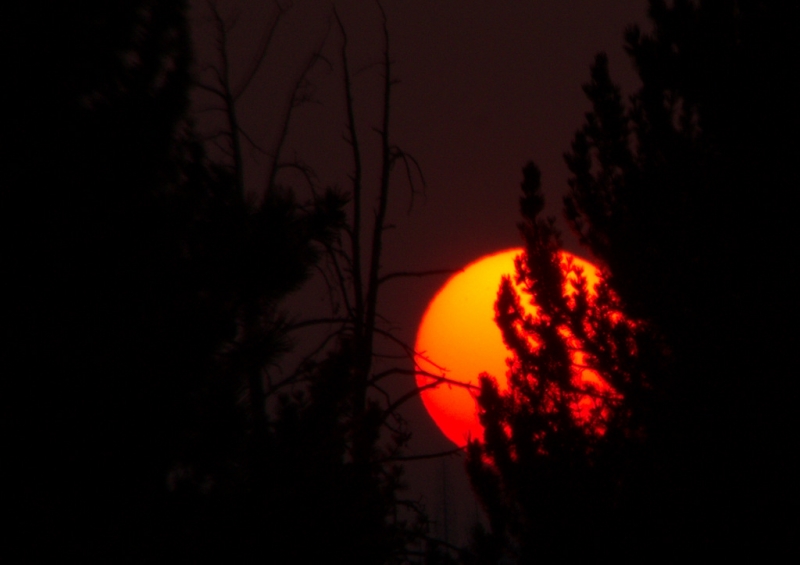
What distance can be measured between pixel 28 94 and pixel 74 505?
4.36 ft

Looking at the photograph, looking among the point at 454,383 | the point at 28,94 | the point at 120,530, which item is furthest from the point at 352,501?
the point at 454,383

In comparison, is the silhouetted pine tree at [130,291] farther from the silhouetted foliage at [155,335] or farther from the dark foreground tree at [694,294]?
the dark foreground tree at [694,294]

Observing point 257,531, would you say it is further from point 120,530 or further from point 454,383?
point 454,383

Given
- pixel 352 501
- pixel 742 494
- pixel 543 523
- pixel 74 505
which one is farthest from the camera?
pixel 543 523

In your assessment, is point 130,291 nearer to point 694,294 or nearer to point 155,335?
point 155,335

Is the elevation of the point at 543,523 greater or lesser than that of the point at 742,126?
lesser

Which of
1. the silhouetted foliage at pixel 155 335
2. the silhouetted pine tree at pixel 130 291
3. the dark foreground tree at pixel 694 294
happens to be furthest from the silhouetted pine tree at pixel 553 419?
the silhouetted pine tree at pixel 130 291

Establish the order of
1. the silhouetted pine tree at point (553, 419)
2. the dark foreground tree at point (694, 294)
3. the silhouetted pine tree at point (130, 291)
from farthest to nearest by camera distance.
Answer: the silhouetted pine tree at point (553, 419)
the dark foreground tree at point (694, 294)
the silhouetted pine tree at point (130, 291)

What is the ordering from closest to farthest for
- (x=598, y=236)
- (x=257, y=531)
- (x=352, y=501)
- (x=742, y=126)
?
1. (x=257, y=531)
2. (x=352, y=501)
3. (x=742, y=126)
4. (x=598, y=236)

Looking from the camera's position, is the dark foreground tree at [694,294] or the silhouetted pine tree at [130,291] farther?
the dark foreground tree at [694,294]

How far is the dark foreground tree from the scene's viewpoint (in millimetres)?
4484

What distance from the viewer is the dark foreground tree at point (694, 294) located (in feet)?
14.7

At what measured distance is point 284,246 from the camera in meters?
2.81

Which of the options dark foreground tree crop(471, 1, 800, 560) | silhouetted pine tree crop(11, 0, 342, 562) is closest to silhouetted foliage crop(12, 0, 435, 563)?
silhouetted pine tree crop(11, 0, 342, 562)
